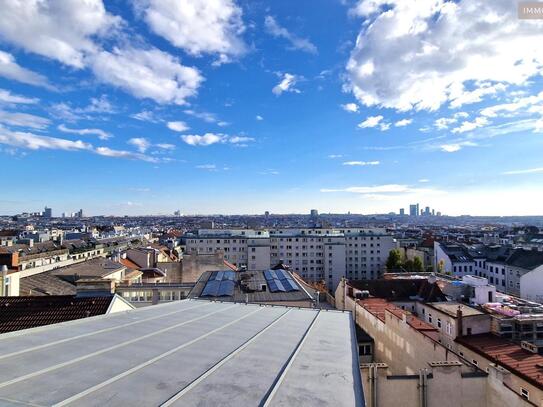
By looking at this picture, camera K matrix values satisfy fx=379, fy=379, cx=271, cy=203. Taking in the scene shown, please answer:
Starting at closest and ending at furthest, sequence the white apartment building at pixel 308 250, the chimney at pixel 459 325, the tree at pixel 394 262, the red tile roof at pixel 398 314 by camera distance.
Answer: the red tile roof at pixel 398 314 < the chimney at pixel 459 325 < the tree at pixel 394 262 < the white apartment building at pixel 308 250

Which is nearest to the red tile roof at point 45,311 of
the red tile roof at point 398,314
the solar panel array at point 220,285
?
the solar panel array at point 220,285

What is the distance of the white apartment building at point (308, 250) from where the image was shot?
3514 inches

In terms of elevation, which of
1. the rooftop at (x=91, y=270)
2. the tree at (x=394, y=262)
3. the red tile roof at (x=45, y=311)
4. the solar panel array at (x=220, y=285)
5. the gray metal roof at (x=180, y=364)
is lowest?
the tree at (x=394, y=262)

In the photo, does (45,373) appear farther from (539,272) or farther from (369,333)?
(539,272)

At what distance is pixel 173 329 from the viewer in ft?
38.7

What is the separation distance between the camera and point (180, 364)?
812 cm

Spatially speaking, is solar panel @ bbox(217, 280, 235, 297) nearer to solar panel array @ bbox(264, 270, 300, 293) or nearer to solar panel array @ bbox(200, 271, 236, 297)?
solar panel array @ bbox(200, 271, 236, 297)

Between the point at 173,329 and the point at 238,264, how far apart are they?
78.3m

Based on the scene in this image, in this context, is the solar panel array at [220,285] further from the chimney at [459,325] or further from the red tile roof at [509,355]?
the red tile roof at [509,355]

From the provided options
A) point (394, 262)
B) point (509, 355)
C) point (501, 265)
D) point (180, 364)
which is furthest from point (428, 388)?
point (394, 262)

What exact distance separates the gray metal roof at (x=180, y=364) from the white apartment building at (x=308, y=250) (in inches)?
2963

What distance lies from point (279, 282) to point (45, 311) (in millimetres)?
19796

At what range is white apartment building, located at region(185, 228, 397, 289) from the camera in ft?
293

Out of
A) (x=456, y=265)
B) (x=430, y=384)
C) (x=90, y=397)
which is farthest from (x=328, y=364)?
(x=456, y=265)
